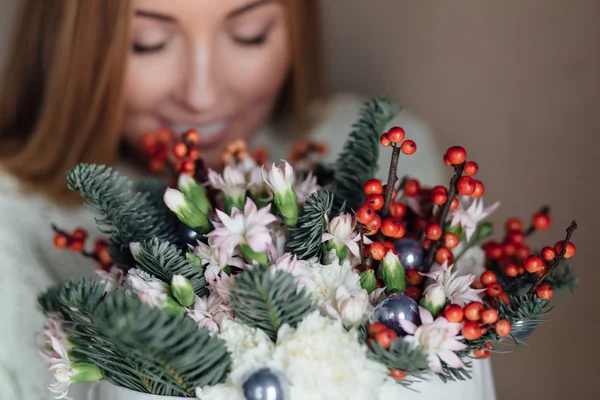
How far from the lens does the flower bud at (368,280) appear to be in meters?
0.49

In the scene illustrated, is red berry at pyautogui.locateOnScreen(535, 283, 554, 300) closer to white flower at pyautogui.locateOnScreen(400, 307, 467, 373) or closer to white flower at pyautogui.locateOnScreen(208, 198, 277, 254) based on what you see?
white flower at pyautogui.locateOnScreen(400, 307, 467, 373)

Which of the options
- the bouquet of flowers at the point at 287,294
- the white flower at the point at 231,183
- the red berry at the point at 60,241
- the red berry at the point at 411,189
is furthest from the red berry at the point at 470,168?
the red berry at the point at 60,241

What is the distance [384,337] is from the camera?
1.41 feet

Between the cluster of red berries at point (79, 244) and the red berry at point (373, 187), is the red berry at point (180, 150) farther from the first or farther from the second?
the red berry at point (373, 187)

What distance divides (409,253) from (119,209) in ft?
0.91

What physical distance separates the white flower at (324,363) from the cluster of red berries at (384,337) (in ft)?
0.04

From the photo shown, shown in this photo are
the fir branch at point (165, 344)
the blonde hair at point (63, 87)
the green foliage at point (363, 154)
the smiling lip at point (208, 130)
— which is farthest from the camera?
the smiling lip at point (208, 130)

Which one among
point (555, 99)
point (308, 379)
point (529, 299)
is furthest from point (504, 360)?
point (308, 379)

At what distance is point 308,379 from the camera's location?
0.42 meters

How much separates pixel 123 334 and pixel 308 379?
0.14 meters

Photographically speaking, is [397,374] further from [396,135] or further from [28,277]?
[28,277]

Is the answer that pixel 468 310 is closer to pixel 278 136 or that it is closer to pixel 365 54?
pixel 278 136

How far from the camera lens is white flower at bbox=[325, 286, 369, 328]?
440mm

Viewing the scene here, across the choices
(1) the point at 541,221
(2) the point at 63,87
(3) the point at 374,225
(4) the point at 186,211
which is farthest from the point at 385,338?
(2) the point at 63,87
